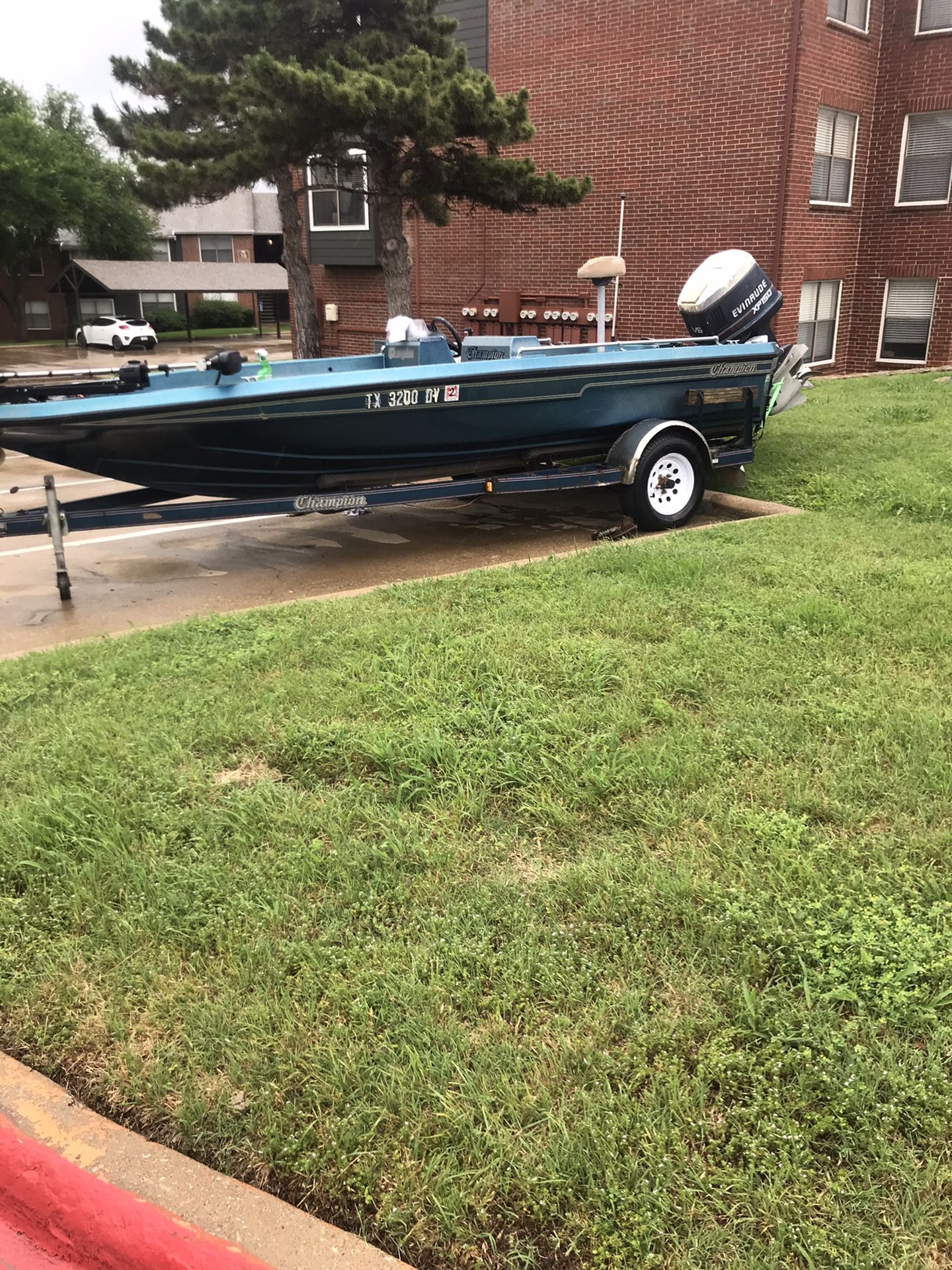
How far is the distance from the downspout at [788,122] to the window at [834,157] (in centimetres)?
114

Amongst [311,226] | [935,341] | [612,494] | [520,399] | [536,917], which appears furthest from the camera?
[311,226]

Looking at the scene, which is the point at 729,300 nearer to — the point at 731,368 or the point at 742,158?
the point at 731,368

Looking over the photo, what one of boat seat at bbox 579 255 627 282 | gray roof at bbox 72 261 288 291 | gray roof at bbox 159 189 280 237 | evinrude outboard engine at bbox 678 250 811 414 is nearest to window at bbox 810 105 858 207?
evinrude outboard engine at bbox 678 250 811 414

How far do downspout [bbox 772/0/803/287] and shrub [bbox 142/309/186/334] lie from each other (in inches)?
1391

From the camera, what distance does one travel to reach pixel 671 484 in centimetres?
761

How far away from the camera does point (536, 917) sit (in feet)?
9.20

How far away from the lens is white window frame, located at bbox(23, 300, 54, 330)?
43.9 meters

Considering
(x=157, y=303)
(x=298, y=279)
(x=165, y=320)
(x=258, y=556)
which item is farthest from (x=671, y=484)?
(x=157, y=303)

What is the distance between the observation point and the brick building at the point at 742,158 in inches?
586

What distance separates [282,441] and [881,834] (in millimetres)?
4414

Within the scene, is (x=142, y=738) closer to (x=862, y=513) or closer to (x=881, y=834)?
(x=881, y=834)

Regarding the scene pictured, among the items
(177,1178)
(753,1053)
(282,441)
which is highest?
(282,441)

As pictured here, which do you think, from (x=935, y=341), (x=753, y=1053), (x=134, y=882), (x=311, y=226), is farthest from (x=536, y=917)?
(x=311, y=226)

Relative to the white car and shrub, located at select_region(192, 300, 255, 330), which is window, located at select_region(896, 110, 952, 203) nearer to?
the white car
